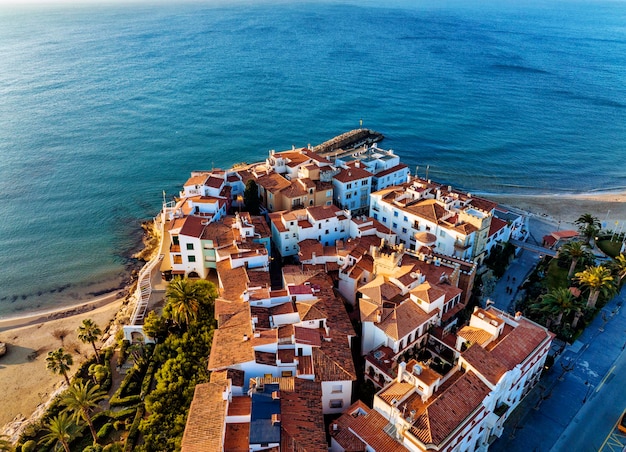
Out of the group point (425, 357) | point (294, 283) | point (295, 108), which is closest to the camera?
point (425, 357)

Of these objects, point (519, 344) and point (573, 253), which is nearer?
point (519, 344)

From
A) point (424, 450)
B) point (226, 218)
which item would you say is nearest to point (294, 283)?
point (226, 218)

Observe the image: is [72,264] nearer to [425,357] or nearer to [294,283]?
[294,283]

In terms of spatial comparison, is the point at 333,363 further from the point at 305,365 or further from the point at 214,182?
the point at 214,182

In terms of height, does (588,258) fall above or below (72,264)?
above

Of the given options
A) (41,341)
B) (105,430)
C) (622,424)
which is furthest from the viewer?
→ (41,341)

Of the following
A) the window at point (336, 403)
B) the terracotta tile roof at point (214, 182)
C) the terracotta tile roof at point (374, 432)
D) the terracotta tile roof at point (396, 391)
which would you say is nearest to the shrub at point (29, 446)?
the window at point (336, 403)

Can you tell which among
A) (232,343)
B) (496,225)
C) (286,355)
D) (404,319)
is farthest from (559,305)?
(232,343)

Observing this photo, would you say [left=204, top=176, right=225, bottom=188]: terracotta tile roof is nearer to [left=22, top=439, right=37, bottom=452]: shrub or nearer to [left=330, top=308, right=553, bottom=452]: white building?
[left=22, top=439, right=37, bottom=452]: shrub
